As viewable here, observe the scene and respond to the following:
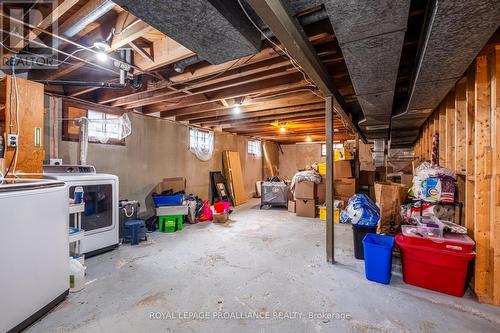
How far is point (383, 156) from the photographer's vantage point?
6.31 metres

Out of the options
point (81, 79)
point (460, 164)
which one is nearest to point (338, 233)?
point (460, 164)

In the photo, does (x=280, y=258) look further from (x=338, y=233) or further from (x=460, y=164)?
(x=460, y=164)

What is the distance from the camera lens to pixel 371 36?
4.67 ft

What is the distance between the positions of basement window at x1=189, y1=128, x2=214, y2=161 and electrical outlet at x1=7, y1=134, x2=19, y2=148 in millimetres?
3620

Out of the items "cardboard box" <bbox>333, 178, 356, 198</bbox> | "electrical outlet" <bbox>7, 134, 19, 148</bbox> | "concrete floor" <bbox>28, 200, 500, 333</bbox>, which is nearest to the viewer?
"concrete floor" <bbox>28, 200, 500, 333</bbox>

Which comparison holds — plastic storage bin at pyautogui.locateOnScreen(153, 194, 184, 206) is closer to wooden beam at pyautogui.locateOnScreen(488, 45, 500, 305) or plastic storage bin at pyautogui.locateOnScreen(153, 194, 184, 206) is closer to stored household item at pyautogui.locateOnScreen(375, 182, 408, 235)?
stored household item at pyautogui.locateOnScreen(375, 182, 408, 235)

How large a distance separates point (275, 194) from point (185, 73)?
4.18m

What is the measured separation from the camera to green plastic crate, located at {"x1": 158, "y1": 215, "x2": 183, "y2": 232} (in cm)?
413

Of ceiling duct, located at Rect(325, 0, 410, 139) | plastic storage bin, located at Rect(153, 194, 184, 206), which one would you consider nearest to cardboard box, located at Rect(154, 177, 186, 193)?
plastic storage bin, located at Rect(153, 194, 184, 206)

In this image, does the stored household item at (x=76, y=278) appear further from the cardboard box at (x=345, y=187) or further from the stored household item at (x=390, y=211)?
the cardboard box at (x=345, y=187)

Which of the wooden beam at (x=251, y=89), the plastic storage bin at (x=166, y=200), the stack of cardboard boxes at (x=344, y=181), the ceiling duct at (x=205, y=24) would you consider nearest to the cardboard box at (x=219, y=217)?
the plastic storage bin at (x=166, y=200)

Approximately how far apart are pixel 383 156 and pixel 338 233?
11.3 feet

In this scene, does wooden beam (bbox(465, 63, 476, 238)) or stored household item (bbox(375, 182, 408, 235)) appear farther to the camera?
stored household item (bbox(375, 182, 408, 235))

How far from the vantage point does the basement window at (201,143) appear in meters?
5.93
